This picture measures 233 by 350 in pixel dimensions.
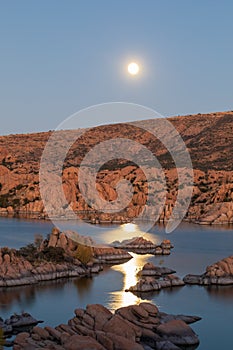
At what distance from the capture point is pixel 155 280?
37.4 meters

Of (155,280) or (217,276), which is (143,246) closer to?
(217,276)

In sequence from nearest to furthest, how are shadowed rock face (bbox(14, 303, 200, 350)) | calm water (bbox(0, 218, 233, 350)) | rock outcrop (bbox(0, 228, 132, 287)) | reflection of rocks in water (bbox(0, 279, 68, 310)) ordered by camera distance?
1. shadowed rock face (bbox(14, 303, 200, 350))
2. calm water (bbox(0, 218, 233, 350))
3. reflection of rocks in water (bbox(0, 279, 68, 310))
4. rock outcrop (bbox(0, 228, 132, 287))

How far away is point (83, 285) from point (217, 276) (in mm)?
8240

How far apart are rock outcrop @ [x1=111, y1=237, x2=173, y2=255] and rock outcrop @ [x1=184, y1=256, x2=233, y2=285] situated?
13.6 m

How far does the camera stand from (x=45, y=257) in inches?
1662

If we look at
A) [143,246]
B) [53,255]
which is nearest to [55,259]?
[53,255]

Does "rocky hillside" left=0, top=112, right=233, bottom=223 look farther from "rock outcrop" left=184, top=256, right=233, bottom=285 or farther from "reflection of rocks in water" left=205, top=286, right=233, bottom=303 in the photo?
"reflection of rocks in water" left=205, top=286, right=233, bottom=303

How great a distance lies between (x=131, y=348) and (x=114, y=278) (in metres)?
18.5

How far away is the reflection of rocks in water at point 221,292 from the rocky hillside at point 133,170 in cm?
4783

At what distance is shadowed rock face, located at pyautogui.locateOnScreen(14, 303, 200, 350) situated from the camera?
72.3ft

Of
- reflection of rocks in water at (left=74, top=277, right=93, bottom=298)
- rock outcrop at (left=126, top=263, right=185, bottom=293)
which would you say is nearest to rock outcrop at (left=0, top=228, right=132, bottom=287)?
reflection of rocks in water at (left=74, top=277, right=93, bottom=298)

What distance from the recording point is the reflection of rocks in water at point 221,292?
34.8m

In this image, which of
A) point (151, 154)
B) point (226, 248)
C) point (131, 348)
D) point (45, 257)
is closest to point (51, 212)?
point (151, 154)

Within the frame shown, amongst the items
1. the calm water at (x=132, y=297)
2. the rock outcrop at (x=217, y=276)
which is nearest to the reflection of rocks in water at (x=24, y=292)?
the calm water at (x=132, y=297)
